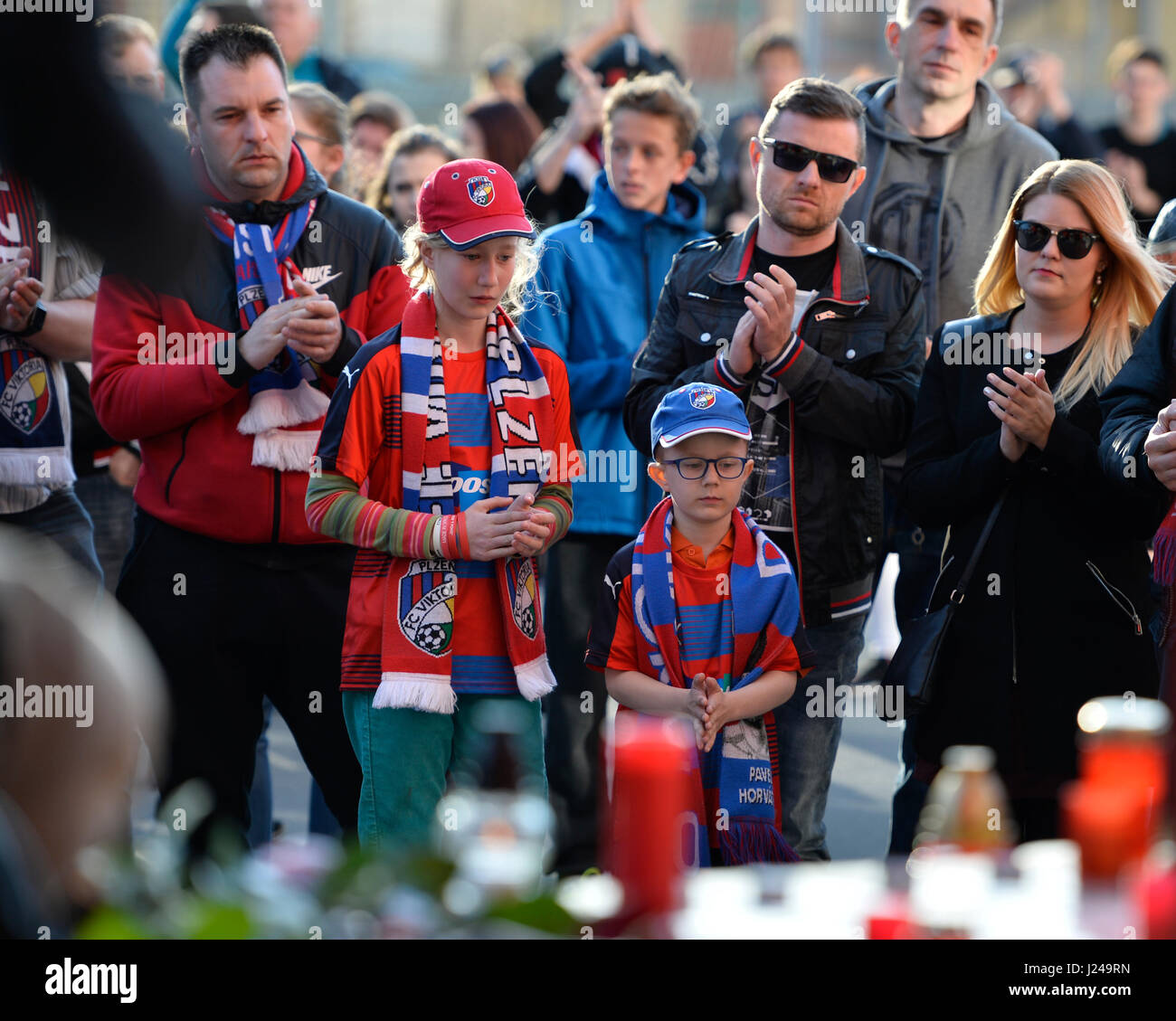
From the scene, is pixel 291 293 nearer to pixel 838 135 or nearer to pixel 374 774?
pixel 374 774

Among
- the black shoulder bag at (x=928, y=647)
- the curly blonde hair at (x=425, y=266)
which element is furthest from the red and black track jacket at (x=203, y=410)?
the black shoulder bag at (x=928, y=647)

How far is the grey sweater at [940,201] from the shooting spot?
477 centimetres

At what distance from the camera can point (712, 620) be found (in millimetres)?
3631

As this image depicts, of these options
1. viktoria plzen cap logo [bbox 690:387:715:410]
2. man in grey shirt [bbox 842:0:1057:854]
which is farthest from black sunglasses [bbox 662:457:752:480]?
man in grey shirt [bbox 842:0:1057:854]

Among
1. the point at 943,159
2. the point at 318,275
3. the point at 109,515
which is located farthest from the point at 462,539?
the point at 109,515

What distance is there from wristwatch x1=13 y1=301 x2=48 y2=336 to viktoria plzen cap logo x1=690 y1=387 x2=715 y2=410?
1667 mm

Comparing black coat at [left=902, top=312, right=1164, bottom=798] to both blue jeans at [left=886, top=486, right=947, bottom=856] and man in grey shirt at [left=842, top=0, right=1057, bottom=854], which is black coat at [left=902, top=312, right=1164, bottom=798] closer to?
blue jeans at [left=886, top=486, right=947, bottom=856]

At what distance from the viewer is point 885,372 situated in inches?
161

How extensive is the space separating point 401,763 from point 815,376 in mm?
1345

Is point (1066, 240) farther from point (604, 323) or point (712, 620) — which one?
point (604, 323)

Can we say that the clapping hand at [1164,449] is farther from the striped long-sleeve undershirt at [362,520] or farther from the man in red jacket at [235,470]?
the man in red jacket at [235,470]

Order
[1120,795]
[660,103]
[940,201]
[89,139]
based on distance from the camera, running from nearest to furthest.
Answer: [89,139]
[1120,795]
[940,201]
[660,103]

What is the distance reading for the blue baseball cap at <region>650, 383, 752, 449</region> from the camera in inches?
144
